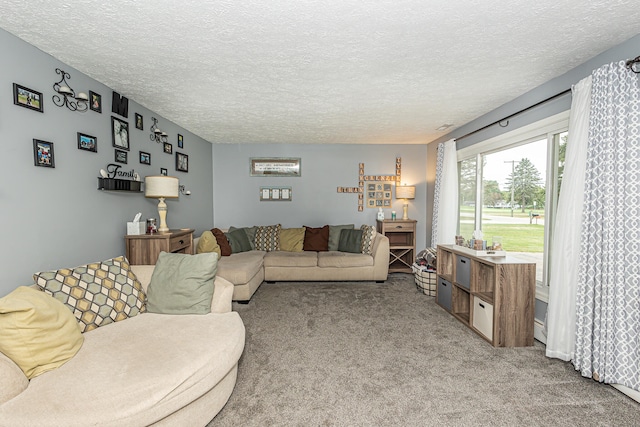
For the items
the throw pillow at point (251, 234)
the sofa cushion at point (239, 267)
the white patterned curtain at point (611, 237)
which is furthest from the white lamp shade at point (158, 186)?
the white patterned curtain at point (611, 237)

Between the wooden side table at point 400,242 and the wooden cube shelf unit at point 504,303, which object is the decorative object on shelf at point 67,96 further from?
the wooden side table at point 400,242

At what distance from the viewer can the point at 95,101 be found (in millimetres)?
2748

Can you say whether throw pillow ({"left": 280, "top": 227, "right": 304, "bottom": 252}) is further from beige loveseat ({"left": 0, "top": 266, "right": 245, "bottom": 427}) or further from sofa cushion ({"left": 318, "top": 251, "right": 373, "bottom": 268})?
beige loveseat ({"left": 0, "top": 266, "right": 245, "bottom": 427})

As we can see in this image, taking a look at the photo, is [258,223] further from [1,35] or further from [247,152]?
[1,35]

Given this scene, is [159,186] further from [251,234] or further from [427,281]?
[427,281]

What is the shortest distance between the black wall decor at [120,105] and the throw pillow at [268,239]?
277 cm

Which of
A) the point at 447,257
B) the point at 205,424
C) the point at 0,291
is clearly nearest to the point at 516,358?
the point at 447,257

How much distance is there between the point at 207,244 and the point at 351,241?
2.32m

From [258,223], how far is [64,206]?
3478mm

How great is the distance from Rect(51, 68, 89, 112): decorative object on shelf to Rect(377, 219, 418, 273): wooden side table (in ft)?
14.4

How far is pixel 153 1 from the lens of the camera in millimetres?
1634

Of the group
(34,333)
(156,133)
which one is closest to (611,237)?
(34,333)

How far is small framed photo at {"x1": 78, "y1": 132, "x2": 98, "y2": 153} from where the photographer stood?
2.58 m

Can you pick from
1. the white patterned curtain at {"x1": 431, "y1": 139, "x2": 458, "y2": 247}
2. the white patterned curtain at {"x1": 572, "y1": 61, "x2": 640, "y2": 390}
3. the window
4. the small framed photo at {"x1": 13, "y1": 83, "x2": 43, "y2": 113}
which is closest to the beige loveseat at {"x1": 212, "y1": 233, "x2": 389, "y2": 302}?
the white patterned curtain at {"x1": 431, "y1": 139, "x2": 458, "y2": 247}
